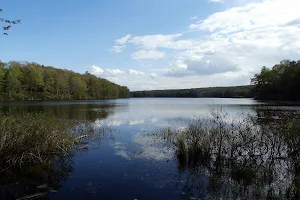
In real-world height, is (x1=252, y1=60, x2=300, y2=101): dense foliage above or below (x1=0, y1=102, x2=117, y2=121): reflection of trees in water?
above

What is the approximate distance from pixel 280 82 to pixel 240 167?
284ft

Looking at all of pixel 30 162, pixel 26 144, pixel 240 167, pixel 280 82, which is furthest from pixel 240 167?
pixel 280 82

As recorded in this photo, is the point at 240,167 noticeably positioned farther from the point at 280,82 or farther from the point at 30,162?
the point at 280,82

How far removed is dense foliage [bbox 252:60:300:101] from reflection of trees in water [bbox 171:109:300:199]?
75.4m

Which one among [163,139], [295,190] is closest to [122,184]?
[295,190]

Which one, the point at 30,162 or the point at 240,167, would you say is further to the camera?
the point at 240,167

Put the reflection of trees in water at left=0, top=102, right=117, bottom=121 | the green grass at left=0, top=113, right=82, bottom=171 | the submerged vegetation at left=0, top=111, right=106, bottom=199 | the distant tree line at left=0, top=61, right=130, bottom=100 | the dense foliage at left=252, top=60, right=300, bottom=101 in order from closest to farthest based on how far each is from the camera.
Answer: the submerged vegetation at left=0, top=111, right=106, bottom=199, the green grass at left=0, top=113, right=82, bottom=171, the reflection of trees in water at left=0, top=102, right=117, bottom=121, the dense foliage at left=252, top=60, right=300, bottom=101, the distant tree line at left=0, top=61, right=130, bottom=100

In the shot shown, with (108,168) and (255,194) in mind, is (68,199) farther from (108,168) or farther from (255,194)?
(255,194)

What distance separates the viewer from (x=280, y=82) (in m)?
85.3

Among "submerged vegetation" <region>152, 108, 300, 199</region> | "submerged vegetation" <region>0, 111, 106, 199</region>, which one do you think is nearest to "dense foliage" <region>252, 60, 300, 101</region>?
"submerged vegetation" <region>152, 108, 300, 199</region>

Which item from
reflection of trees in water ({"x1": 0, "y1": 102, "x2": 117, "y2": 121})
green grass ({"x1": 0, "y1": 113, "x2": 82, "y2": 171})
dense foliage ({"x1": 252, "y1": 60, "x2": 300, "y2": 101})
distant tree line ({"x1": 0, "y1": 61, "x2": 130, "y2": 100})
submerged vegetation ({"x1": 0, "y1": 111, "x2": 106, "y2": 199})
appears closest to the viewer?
submerged vegetation ({"x1": 0, "y1": 111, "x2": 106, "y2": 199})

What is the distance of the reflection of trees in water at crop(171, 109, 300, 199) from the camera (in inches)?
326

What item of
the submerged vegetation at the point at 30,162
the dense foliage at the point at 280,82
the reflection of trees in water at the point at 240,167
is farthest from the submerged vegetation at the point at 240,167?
the dense foliage at the point at 280,82

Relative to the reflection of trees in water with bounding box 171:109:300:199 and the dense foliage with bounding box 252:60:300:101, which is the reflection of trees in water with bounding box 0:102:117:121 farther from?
the dense foliage with bounding box 252:60:300:101
